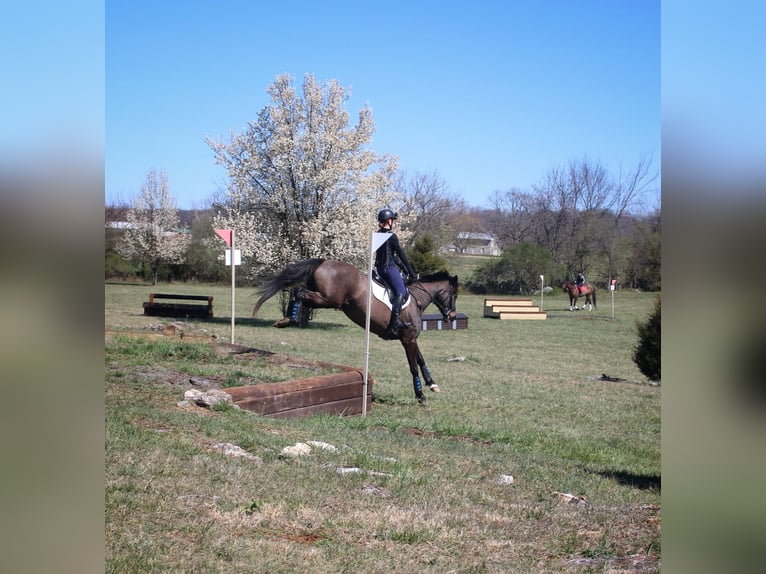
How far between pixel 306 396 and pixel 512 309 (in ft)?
48.3

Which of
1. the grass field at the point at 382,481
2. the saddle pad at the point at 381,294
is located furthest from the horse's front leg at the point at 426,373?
the saddle pad at the point at 381,294

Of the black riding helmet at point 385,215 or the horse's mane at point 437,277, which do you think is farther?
the horse's mane at point 437,277

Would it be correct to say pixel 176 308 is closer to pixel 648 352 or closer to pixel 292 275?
pixel 292 275

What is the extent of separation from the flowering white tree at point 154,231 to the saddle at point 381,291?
1578cm

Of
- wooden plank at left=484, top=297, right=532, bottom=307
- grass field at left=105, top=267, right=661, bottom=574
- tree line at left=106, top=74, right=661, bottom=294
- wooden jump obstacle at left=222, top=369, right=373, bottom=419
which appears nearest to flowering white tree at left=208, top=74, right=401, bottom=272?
tree line at left=106, top=74, right=661, bottom=294

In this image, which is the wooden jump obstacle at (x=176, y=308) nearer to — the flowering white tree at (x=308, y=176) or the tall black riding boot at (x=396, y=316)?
the flowering white tree at (x=308, y=176)

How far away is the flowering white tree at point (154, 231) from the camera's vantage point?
76.8ft

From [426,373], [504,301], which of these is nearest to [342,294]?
[426,373]

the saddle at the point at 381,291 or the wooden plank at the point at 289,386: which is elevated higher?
the saddle at the point at 381,291

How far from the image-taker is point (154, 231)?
23.4 m
